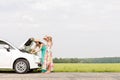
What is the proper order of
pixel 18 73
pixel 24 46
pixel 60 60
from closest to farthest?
pixel 18 73
pixel 24 46
pixel 60 60

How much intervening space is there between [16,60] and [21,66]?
334 mm

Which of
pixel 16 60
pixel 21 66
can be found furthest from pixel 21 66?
pixel 16 60

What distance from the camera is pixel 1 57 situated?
17031mm

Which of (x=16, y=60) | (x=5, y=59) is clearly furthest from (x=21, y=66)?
(x=5, y=59)

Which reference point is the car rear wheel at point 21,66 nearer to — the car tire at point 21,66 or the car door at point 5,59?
the car tire at point 21,66

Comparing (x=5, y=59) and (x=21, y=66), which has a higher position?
(x=5, y=59)

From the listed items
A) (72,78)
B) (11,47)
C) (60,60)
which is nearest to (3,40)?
(11,47)

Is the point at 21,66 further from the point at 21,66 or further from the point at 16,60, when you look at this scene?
the point at 16,60

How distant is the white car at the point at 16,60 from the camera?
17016mm

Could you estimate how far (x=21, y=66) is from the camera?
17.0m

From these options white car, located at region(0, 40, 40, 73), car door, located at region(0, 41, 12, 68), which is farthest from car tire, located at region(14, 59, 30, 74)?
car door, located at region(0, 41, 12, 68)

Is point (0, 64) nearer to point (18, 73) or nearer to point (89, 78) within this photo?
point (18, 73)

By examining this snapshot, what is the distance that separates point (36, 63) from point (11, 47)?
4.22 ft

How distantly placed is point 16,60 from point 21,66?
33cm
